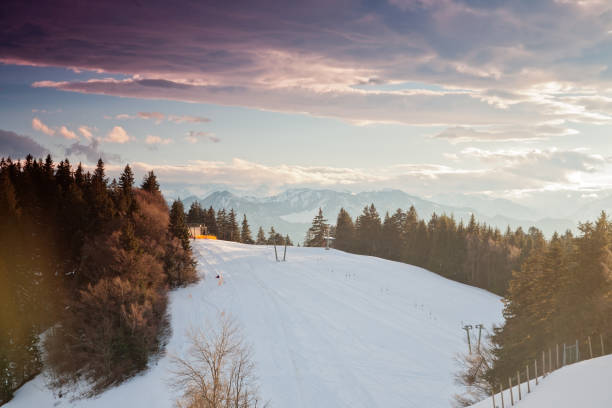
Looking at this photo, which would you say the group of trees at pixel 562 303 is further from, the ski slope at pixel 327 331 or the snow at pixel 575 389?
the snow at pixel 575 389

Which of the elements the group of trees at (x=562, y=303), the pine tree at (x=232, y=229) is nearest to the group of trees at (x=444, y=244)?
the pine tree at (x=232, y=229)

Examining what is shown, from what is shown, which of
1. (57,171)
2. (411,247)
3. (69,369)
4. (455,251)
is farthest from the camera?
(411,247)

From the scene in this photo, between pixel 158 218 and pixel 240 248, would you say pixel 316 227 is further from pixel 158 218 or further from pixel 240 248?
pixel 158 218

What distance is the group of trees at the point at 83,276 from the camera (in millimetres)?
34491

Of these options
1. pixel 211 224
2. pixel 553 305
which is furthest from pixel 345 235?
pixel 553 305

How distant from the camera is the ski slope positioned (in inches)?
1125

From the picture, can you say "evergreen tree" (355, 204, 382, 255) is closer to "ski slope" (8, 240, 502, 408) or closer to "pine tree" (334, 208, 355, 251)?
"pine tree" (334, 208, 355, 251)

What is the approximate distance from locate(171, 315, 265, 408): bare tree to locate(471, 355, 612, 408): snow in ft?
47.0

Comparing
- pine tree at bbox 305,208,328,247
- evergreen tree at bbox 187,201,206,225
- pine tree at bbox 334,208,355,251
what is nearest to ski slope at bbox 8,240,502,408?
pine tree at bbox 334,208,355,251

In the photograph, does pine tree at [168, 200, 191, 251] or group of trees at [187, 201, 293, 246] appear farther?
group of trees at [187, 201, 293, 246]

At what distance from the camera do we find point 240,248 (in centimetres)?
8162

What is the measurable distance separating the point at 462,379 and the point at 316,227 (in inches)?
3260

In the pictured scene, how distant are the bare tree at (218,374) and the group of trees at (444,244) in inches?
2639

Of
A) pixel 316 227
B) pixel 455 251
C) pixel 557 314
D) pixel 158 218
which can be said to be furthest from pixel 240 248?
pixel 557 314
